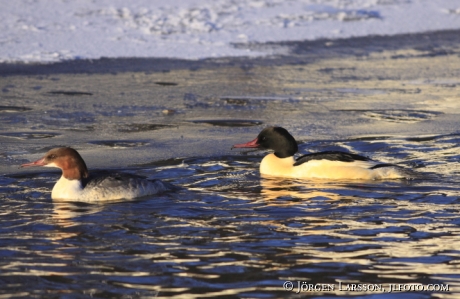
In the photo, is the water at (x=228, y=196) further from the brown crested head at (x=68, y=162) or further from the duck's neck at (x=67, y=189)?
the brown crested head at (x=68, y=162)

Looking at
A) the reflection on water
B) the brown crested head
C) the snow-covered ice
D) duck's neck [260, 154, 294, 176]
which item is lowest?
the reflection on water

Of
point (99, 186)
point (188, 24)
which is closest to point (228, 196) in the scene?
point (99, 186)

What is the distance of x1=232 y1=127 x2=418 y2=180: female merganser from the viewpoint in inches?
338

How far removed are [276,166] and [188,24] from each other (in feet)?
29.3

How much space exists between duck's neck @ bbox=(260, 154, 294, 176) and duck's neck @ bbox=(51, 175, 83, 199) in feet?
6.93

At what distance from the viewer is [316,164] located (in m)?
8.75

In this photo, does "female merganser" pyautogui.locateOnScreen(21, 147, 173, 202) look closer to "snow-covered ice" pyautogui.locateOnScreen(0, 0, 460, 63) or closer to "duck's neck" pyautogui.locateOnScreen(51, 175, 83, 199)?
"duck's neck" pyautogui.locateOnScreen(51, 175, 83, 199)

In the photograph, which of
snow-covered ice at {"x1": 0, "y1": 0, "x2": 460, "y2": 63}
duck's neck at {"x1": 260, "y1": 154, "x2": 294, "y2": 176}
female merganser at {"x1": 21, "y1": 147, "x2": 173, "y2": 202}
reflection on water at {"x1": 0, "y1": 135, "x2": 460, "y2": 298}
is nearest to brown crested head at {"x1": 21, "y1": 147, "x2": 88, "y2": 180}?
female merganser at {"x1": 21, "y1": 147, "x2": 173, "y2": 202}

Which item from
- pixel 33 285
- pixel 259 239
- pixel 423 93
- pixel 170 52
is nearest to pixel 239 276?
pixel 259 239

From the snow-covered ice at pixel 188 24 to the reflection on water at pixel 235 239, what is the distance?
24.3 feet

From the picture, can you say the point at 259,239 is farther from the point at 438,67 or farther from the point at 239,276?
the point at 438,67

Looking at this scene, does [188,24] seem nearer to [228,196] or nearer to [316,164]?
[316,164]

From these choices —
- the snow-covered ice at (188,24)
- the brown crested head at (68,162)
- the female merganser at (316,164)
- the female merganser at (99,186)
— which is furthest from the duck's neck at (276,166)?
the snow-covered ice at (188,24)

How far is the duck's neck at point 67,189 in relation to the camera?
7.66 meters
